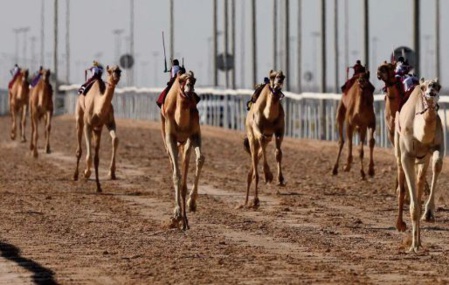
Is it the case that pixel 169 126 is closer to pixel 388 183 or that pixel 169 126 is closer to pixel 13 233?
pixel 13 233

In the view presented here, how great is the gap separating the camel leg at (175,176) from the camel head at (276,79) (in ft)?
13.3

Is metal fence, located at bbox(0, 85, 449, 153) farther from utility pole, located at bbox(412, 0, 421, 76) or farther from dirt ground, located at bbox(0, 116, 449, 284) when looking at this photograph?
dirt ground, located at bbox(0, 116, 449, 284)

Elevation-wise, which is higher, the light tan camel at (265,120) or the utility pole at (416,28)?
the utility pole at (416,28)

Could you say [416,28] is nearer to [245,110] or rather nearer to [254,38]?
[245,110]

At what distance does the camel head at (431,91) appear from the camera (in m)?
15.7

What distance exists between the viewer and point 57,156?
3622cm

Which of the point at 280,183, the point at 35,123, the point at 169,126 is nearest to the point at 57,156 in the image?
the point at 35,123

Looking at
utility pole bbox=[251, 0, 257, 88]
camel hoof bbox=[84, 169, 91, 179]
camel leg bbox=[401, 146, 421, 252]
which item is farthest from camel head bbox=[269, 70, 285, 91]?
utility pole bbox=[251, 0, 257, 88]

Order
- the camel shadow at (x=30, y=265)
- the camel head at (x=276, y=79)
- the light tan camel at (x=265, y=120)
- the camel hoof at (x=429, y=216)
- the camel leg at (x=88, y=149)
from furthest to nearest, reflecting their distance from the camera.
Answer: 1. the camel leg at (x=88, y=149)
2. the light tan camel at (x=265, y=120)
3. the camel head at (x=276, y=79)
4. the camel hoof at (x=429, y=216)
5. the camel shadow at (x=30, y=265)

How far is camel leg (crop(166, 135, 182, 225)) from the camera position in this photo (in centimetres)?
1866

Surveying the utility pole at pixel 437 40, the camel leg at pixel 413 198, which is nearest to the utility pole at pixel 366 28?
the utility pole at pixel 437 40

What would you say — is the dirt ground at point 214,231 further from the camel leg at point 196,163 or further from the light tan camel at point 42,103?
the light tan camel at point 42,103

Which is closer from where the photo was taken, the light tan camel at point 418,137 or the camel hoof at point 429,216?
the light tan camel at point 418,137

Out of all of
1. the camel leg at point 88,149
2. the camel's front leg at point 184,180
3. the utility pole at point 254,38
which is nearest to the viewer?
the camel's front leg at point 184,180
